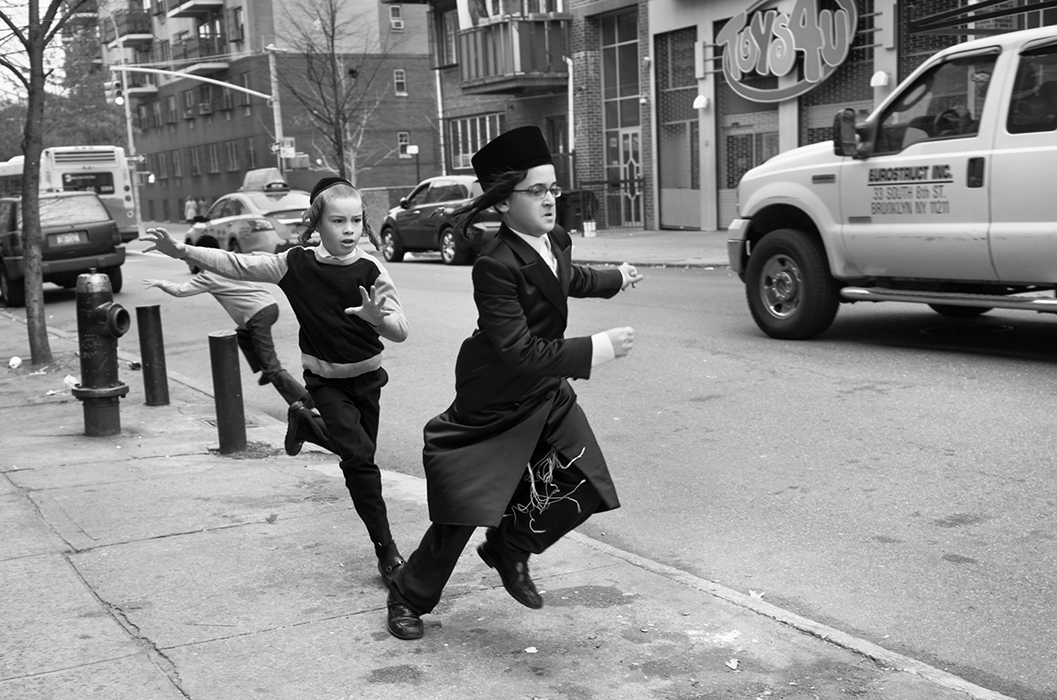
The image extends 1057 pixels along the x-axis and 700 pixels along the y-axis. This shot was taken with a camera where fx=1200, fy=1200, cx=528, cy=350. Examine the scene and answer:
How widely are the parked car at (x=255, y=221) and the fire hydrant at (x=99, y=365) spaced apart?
1277cm

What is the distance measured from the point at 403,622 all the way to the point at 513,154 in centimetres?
159

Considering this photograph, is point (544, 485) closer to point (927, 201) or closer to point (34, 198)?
point (927, 201)

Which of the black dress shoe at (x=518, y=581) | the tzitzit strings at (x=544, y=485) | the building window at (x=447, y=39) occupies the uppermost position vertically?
the building window at (x=447, y=39)

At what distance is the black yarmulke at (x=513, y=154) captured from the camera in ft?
11.9

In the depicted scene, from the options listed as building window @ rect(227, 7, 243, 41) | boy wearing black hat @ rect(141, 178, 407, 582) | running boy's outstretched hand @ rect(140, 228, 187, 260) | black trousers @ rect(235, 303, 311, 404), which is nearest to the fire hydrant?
black trousers @ rect(235, 303, 311, 404)

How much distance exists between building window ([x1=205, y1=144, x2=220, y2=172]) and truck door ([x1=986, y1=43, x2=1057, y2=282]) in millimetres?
54823

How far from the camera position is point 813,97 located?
2388 centimetres

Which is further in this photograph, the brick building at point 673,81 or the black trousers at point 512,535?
the brick building at point 673,81

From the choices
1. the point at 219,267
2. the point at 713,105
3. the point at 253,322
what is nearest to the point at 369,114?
the point at 713,105

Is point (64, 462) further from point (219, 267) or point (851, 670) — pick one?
point (851, 670)

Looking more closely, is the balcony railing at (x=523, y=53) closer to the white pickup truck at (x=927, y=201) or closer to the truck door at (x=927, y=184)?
the white pickup truck at (x=927, y=201)

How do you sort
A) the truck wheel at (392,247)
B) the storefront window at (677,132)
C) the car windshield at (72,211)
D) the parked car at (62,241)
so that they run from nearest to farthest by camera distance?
the parked car at (62,241)
the car windshield at (72,211)
the truck wheel at (392,247)
the storefront window at (677,132)

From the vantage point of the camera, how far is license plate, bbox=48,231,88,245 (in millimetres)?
18531

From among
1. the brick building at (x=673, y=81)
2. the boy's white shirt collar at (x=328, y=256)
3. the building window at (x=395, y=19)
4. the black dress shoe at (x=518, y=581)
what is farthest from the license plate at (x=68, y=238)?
the building window at (x=395, y=19)
